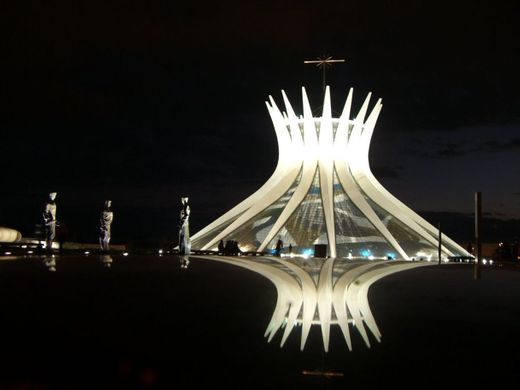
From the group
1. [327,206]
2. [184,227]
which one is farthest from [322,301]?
[327,206]

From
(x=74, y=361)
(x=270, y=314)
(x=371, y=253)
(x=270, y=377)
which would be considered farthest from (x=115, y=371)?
(x=371, y=253)

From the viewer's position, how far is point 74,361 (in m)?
3.81

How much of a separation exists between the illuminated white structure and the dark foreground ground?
48.6 feet

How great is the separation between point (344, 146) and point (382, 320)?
2036 centimetres

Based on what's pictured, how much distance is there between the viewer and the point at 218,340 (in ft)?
14.3

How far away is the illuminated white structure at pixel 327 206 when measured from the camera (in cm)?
2173

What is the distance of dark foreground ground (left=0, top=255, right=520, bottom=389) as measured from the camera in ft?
11.8

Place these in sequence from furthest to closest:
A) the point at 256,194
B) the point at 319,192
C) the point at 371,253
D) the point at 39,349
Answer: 1. the point at 256,194
2. the point at 319,192
3. the point at 371,253
4. the point at 39,349

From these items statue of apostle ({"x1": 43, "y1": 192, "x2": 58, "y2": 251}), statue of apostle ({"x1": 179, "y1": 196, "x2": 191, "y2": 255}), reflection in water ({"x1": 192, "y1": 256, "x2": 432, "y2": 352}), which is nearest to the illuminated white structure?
statue of apostle ({"x1": 179, "y1": 196, "x2": 191, "y2": 255})

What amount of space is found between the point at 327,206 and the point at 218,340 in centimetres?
1887

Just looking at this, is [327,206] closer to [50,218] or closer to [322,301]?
[50,218]

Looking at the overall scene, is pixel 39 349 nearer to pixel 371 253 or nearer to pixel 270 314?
pixel 270 314

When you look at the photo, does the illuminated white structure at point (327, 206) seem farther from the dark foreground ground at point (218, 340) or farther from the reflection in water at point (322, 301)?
the dark foreground ground at point (218, 340)

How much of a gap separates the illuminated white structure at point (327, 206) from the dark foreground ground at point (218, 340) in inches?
583
